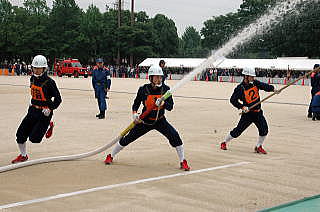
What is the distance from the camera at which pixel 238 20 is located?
65.1m

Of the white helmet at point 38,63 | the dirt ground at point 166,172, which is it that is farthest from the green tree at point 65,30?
the white helmet at point 38,63

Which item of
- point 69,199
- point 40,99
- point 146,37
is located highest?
point 146,37

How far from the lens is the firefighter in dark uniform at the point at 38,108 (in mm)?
7129

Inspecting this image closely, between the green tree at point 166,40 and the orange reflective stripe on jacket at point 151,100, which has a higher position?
the green tree at point 166,40

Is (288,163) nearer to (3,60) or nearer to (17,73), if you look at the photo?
(17,73)

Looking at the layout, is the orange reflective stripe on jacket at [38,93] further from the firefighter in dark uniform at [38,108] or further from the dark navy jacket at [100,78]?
the dark navy jacket at [100,78]

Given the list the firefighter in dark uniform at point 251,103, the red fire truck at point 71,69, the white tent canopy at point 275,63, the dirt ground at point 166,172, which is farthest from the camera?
the red fire truck at point 71,69

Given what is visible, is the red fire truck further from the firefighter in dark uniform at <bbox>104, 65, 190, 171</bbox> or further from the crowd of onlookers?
the firefighter in dark uniform at <bbox>104, 65, 190, 171</bbox>

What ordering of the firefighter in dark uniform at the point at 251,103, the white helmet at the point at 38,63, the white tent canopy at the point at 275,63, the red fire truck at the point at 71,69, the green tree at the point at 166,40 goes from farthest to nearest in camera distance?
the green tree at the point at 166,40 < the red fire truck at the point at 71,69 < the white tent canopy at the point at 275,63 < the firefighter in dark uniform at the point at 251,103 < the white helmet at the point at 38,63

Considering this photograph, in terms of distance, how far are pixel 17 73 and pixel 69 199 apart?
54.5m

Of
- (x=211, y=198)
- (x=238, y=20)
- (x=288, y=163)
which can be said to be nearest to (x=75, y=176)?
(x=211, y=198)

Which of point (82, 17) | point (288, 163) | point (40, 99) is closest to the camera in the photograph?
point (40, 99)

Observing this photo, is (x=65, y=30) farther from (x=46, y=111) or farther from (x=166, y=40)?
(x=46, y=111)

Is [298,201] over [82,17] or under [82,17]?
under
